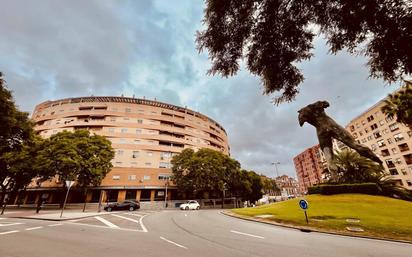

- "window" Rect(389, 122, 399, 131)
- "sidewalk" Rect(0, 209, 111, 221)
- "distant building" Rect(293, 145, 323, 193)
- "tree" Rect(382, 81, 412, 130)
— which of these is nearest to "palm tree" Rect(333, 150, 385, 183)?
"tree" Rect(382, 81, 412, 130)

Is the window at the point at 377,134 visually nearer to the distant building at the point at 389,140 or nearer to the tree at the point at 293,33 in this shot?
the distant building at the point at 389,140

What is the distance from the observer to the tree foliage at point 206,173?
3706 centimetres

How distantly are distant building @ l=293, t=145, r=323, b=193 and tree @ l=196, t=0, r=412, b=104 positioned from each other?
101m

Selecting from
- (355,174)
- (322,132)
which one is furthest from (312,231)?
(355,174)

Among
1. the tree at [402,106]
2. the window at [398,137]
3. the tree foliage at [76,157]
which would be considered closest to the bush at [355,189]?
the tree at [402,106]

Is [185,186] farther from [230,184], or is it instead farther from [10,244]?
[10,244]

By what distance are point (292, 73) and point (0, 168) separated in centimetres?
4263

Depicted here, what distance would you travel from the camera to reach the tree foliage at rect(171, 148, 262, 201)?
37.1m

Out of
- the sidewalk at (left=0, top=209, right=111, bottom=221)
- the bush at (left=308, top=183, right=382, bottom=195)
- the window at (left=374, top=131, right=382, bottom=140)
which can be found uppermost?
the window at (left=374, top=131, right=382, bottom=140)

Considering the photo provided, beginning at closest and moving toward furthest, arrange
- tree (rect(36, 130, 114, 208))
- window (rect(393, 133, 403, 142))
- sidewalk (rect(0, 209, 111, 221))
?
sidewalk (rect(0, 209, 111, 221))
tree (rect(36, 130, 114, 208))
window (rect(393, 133, 403, 142))

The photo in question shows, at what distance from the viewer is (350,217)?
12125mm

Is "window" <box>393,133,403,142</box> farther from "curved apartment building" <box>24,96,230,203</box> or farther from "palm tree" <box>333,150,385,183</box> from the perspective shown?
"curved apartment building" <box>24,96,230,203</box>

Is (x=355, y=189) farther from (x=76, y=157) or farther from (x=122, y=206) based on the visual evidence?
(x=76, y=157)

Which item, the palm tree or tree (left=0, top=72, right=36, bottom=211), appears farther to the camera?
the palm tree
